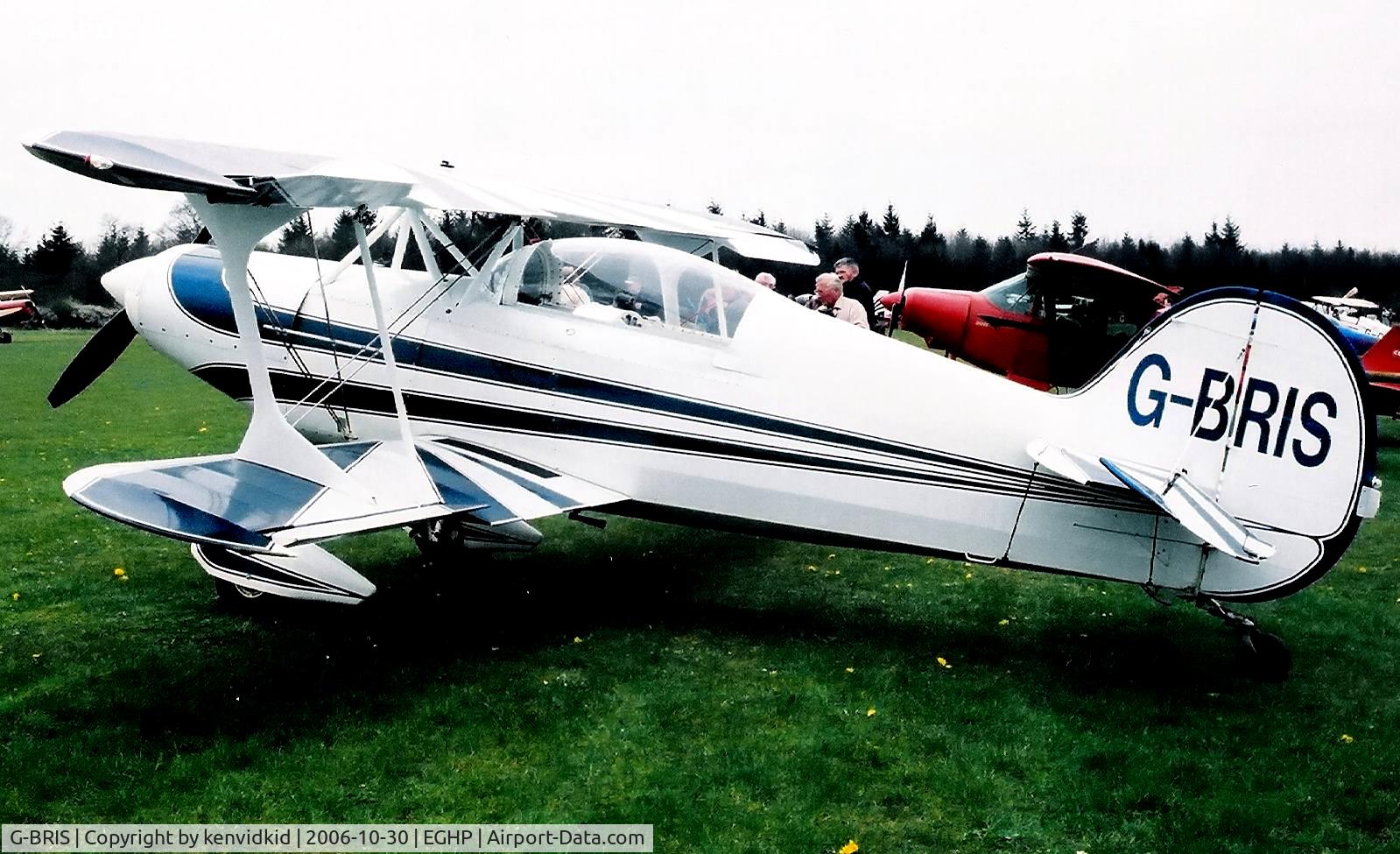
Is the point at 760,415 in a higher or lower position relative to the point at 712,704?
higher

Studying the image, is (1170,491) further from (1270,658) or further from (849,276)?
(849,276)

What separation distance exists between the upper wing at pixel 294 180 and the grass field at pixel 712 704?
2096mm

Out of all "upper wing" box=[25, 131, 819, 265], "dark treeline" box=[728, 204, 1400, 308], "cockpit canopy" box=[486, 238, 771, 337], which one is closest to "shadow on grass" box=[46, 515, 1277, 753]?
"cockpit canopy" box=[486, 238, 771, 337]

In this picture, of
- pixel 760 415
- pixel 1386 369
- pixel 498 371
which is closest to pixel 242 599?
pixel 498 371

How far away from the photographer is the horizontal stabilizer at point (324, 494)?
4.21 metres

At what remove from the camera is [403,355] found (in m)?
5.92

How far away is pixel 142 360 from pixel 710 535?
1927 cm

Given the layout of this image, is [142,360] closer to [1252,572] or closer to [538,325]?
[538,325]

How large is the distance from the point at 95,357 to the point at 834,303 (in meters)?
4.98

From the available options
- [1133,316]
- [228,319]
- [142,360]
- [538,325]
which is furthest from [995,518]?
[142,360]

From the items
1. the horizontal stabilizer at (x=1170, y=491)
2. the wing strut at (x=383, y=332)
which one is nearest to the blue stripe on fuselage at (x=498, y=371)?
the horizontal stabilizer at (x=1170, y=491)

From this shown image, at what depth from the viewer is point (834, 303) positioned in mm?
7746

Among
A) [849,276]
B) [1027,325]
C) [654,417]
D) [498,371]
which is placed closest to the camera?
[654,417]

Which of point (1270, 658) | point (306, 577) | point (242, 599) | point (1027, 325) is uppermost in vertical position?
point (1027, 325)
